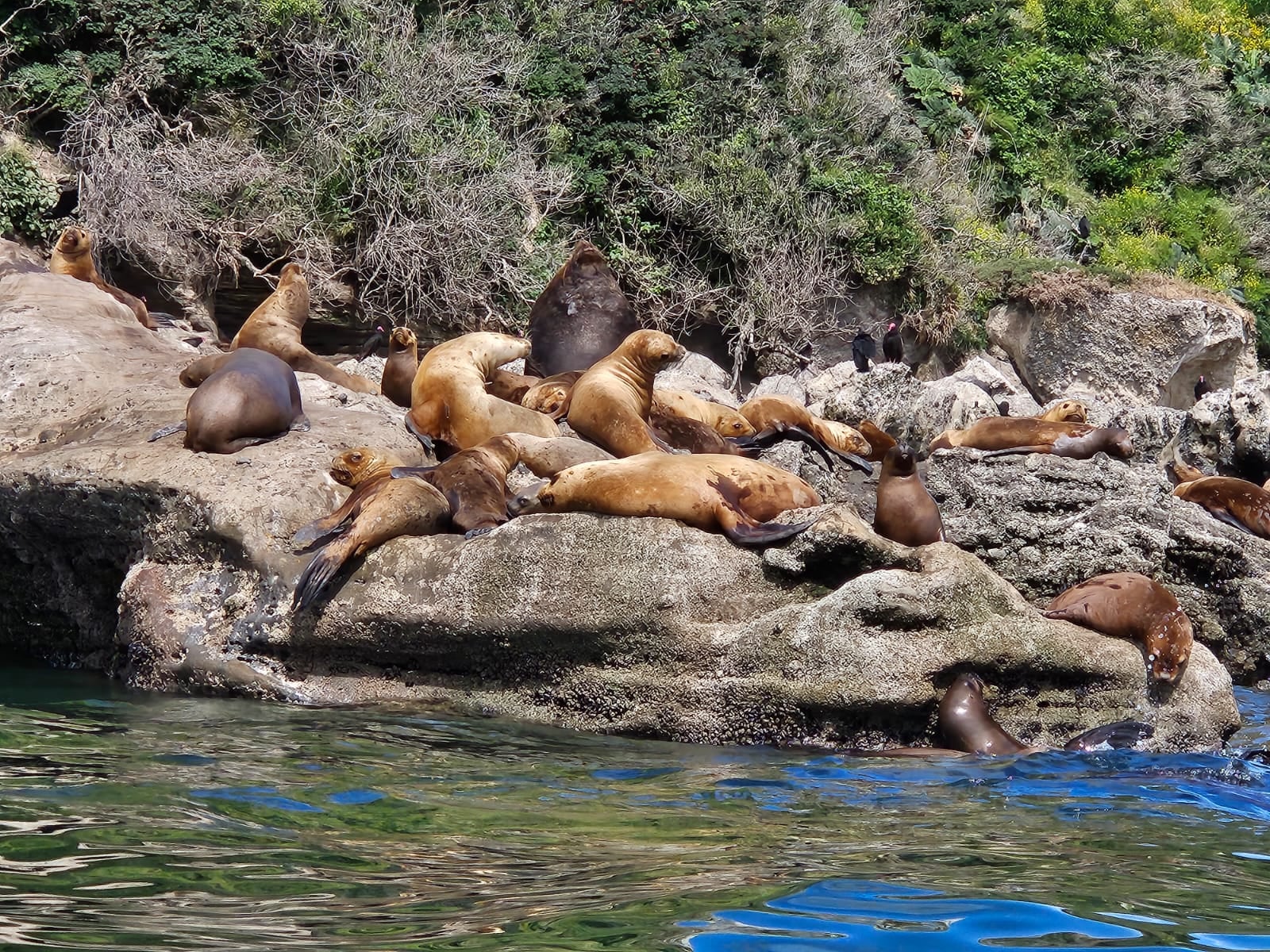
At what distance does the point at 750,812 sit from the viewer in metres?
4.32

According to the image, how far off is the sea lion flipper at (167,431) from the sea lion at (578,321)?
4.49 metres

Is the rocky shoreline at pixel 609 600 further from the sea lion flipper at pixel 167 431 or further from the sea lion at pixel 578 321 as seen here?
the sea lion at pixel 578 321

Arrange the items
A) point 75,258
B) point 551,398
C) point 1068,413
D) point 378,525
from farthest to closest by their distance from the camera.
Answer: point 75,258 → point 1068,413 → point 551,398 → point 378,525

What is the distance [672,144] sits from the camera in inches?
732

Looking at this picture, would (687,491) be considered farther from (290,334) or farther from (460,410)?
(290,334)

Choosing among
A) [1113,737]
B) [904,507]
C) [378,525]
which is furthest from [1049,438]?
[378,525]

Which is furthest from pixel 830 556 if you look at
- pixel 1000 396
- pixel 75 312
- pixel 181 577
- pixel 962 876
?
pixel 1000 396

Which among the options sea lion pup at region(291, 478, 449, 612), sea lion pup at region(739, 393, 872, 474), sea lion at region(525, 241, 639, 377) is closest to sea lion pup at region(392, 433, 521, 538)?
sea lion pup at region(291, 478, 449, 612)

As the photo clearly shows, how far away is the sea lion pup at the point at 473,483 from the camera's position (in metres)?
6.73

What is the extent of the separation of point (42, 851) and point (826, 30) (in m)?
19.8

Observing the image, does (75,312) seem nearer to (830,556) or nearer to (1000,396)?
(830,556)

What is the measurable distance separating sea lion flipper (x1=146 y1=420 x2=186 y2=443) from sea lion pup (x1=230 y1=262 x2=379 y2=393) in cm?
253

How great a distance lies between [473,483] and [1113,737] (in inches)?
131

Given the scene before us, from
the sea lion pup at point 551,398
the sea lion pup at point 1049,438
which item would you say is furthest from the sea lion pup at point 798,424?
the sea lion pup at point 551,398
